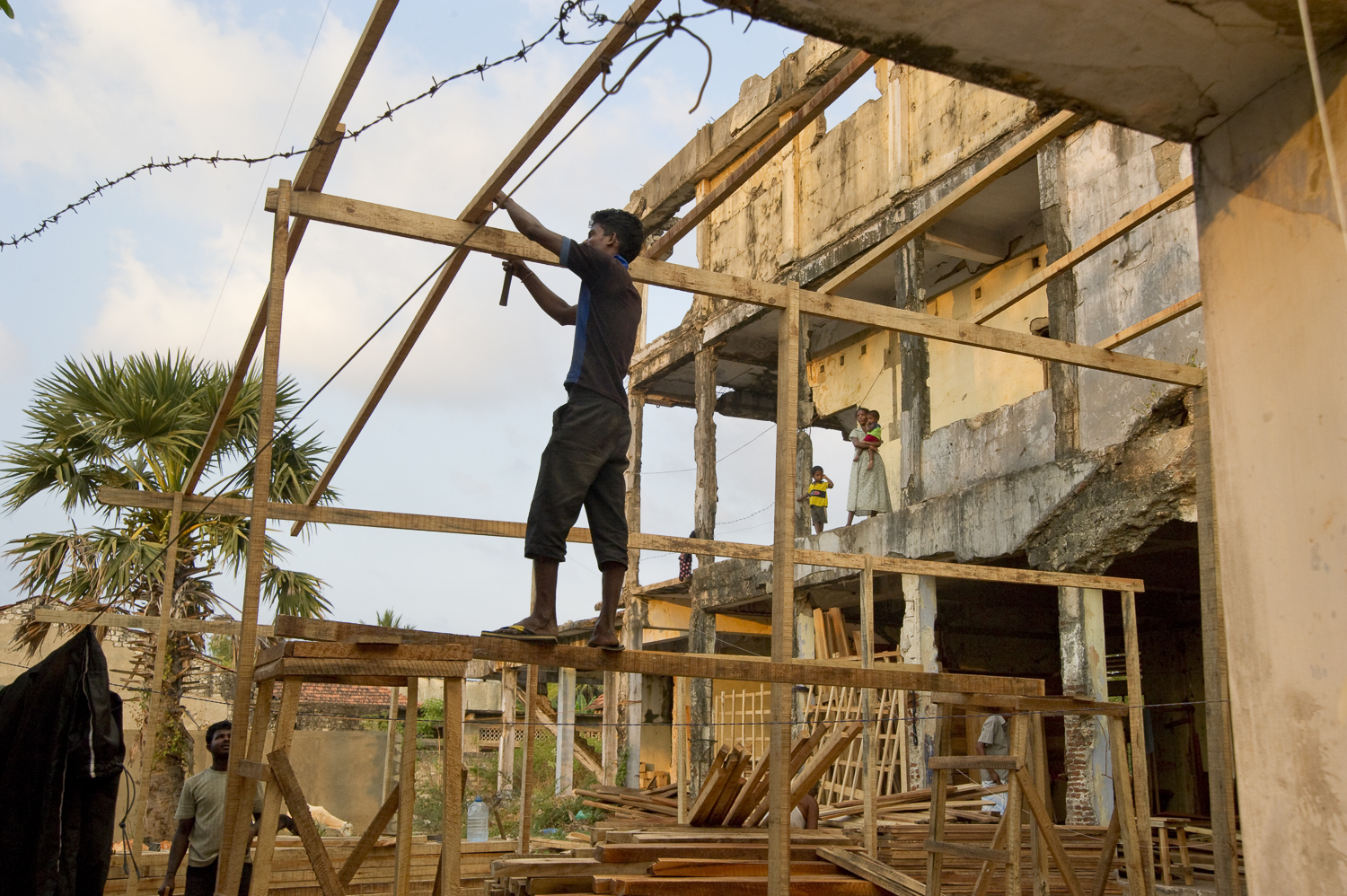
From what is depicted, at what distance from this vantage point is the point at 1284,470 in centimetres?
333

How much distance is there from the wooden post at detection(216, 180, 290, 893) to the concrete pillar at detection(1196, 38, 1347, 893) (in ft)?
11.0

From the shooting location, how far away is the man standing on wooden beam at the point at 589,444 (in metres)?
4.59

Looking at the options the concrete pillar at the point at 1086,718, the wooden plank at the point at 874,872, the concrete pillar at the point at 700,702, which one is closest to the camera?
the wooden plank at the point at 874,872

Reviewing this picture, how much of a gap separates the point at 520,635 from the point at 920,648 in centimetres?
1085

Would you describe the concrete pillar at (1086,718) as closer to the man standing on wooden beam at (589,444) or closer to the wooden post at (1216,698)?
the wooden post at (1216,698)

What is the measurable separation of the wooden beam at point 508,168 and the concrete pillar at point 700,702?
1142 centimetres

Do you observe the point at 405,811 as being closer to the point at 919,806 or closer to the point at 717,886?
the point at 717,886

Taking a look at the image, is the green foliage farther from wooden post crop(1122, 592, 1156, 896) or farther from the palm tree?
wooden post crop(1122, 592, 1156, 896)

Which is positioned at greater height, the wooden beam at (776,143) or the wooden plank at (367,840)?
the wooden beam at (776,143)

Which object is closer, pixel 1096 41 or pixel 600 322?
pixel 1096 41

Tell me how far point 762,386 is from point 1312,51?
2033cm

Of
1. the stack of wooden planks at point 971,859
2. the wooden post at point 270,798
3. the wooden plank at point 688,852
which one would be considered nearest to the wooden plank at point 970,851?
the wooden plank at point 688,852

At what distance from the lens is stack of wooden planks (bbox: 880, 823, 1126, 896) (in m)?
8.44

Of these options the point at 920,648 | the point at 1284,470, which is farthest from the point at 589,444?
the point at 920,648
